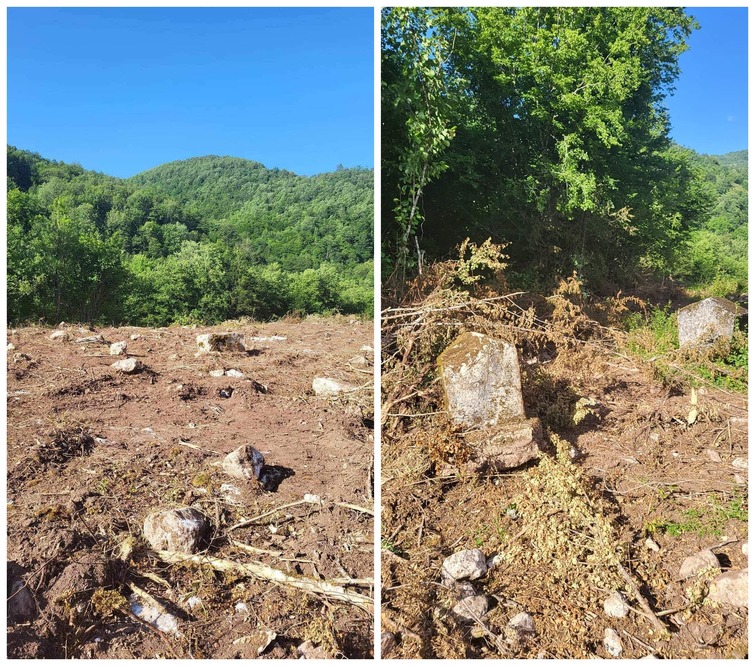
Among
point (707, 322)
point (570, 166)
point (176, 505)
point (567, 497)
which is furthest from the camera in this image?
point (570, 166)

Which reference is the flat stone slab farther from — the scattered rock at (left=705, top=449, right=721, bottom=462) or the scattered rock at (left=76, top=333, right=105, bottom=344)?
the scattered rock at (left=76, top=333, right=105, bottom=344)

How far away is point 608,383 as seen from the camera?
3955mm

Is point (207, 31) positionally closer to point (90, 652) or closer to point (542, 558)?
point (90, 652)

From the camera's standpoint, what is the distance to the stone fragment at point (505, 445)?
2900 millimetres

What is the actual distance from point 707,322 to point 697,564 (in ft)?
8.84

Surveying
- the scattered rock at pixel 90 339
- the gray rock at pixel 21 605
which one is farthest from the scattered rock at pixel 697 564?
the scattered rock at pixel 90 339

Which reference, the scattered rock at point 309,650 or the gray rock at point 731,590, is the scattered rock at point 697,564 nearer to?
the gray rock at point 731,590

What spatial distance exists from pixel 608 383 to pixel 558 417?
26.4 inches

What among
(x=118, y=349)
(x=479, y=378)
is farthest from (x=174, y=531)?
(x=118, y=349)

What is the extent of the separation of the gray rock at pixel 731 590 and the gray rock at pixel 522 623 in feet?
2.53

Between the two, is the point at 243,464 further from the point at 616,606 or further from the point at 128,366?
the point at 616,606

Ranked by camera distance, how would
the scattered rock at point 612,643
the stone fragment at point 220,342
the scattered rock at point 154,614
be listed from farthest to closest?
the stone fragment at point 220,342 → the scattered rock at point 612,643 → the scattered rock at point 154,614

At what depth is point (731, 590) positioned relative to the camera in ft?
7.18

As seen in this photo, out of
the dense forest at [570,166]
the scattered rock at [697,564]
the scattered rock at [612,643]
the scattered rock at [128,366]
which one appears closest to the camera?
the scattered rock at [612,643]
